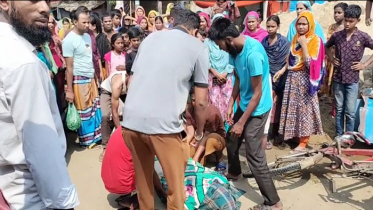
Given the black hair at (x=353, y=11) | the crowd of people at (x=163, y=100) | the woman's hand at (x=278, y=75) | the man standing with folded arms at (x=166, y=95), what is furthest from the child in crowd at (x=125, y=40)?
the black hair at (x=353, y=11)

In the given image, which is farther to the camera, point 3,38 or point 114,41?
point 114,41

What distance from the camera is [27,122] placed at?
122 cm

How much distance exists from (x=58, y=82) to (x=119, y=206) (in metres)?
1.99

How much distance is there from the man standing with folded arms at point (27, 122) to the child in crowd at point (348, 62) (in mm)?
3790

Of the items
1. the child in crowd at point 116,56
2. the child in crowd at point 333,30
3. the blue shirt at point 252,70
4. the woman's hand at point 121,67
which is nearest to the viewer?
the blue shirt at point 252,70

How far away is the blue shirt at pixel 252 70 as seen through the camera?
108 inches

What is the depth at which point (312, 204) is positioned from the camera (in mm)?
3201

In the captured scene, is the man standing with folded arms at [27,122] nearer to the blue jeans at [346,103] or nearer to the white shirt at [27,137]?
the white shirt at [27,137]

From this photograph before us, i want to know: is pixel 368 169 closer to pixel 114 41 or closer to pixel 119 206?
pixel 119 206

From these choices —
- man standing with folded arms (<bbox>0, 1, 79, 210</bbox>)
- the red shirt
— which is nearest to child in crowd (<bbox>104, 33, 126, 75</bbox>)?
the red shirt

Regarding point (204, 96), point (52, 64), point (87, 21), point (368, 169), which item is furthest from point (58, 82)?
point (368, 169)

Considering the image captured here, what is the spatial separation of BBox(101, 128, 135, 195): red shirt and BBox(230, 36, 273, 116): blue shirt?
3.52 ft

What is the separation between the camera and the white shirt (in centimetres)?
121

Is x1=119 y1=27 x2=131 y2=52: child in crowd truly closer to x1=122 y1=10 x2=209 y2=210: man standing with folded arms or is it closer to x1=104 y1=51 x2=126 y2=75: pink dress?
x1=104 y1=51 x2=126 y2=75: pink dress
